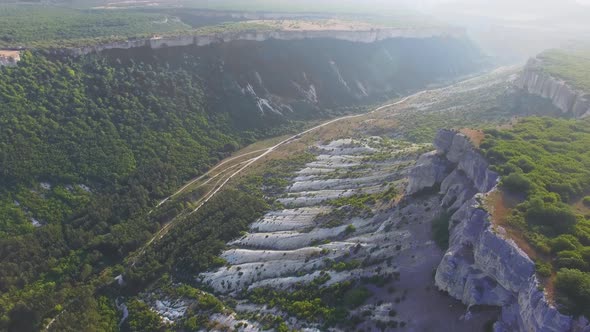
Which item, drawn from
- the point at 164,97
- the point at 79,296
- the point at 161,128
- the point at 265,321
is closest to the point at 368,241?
the point at 265,321

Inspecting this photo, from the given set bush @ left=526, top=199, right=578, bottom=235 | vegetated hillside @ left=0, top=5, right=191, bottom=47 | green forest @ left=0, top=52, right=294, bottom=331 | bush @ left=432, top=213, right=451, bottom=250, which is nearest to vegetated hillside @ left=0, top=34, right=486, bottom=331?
green forest @ left=0, top=52, right=294, bottom=331

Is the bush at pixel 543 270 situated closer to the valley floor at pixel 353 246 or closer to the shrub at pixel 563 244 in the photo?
the shrub at pixel 563 244

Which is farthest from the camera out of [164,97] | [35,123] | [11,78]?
[164,97]

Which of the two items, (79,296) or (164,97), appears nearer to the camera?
(79,296)

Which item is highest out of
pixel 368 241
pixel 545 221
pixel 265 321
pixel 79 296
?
pixel 545 221

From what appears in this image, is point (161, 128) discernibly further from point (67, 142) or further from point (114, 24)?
point (114, 24)

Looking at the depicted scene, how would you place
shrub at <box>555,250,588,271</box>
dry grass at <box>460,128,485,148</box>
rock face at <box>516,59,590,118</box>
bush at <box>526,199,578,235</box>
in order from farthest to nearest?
rock face at <box>516,59,590,118</box> < dry grass at <box>460,128,485,148</box> < bush at <box>526,199,578,235</box> < shrub at <box>555,250,588,271</box>

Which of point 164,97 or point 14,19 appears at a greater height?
point 14,19

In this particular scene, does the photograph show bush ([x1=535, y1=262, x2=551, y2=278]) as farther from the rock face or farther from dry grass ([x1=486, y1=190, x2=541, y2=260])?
the rock face
